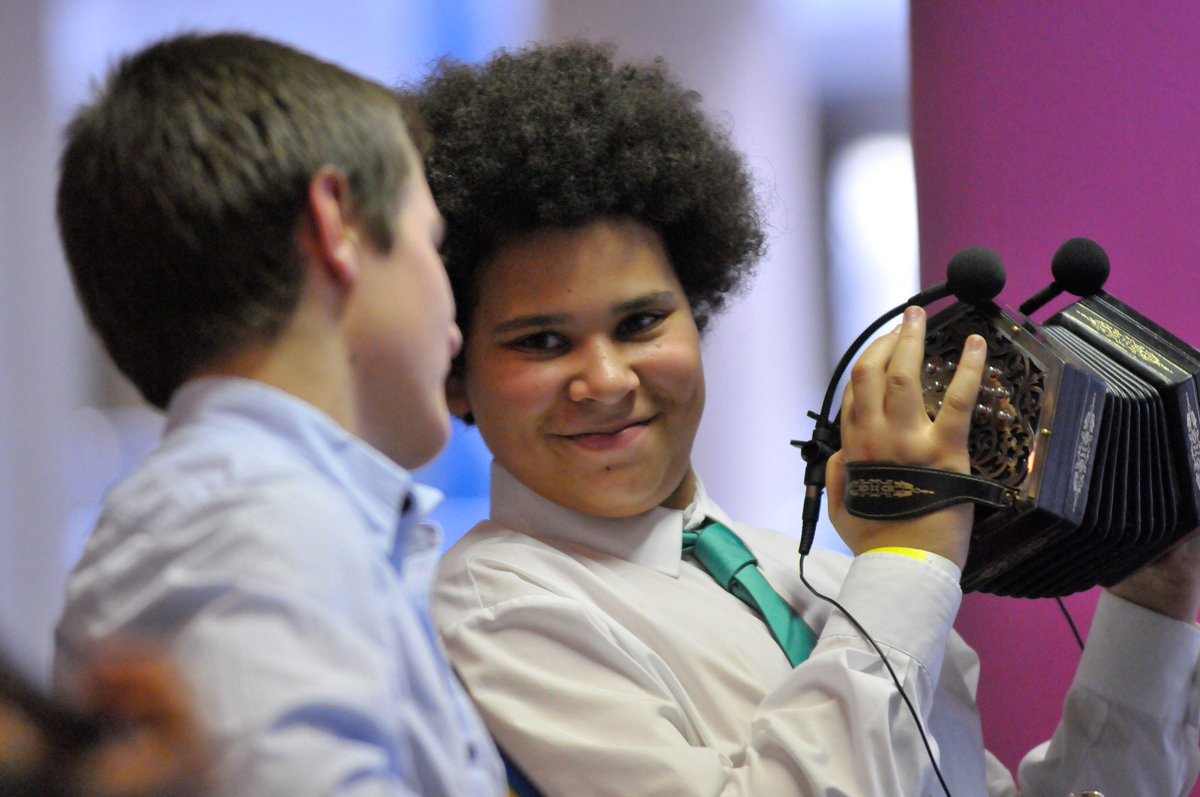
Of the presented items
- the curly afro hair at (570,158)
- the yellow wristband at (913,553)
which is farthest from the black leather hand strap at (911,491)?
the curly afro hair at (570,158)

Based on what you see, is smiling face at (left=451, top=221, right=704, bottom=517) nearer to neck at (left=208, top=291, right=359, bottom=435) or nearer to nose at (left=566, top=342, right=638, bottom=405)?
nose at (left=566, top=342, right=638, bottom=405)

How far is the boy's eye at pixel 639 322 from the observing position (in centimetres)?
152

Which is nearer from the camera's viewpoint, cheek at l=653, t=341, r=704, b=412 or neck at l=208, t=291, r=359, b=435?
neck at l=208, t=291, r=359, b=435

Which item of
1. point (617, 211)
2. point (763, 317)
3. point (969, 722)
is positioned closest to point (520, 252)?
point (617, 211)

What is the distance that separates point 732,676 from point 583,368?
37cm

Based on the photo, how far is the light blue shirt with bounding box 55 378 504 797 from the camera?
0.65 m

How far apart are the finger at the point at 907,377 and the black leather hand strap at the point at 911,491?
0.17 ft

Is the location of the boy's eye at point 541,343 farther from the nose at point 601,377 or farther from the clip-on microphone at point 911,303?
the clip-on microphone at point 911,303

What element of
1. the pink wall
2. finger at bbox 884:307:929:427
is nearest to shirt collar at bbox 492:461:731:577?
finger at bbox 884:307:929:427

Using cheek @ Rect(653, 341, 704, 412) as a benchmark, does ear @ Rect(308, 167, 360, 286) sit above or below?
above

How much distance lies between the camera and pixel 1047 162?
2.18m

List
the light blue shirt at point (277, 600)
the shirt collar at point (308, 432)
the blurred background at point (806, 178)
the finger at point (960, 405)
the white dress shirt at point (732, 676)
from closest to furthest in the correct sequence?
the light blue shirt at point (277, 600) → the shirt collar at point (308, 432) → the white dress shirt at point (732, 676) → the finger at point (960, 405) → the blurred background at point (806, 178)

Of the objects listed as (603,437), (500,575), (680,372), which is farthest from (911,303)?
(500,575)

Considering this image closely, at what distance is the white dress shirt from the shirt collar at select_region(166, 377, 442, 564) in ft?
1.42
